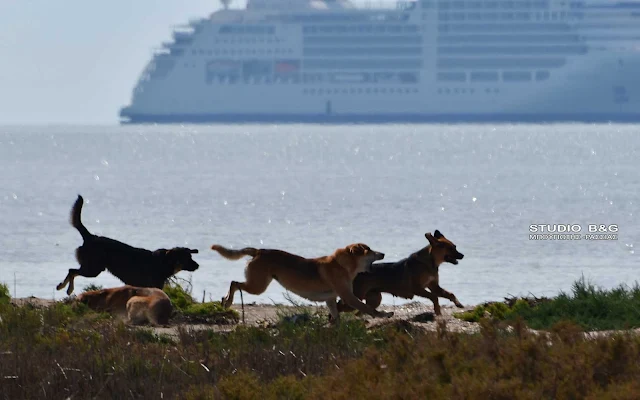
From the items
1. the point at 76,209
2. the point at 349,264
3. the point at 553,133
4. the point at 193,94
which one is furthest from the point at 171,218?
the point at 193,94

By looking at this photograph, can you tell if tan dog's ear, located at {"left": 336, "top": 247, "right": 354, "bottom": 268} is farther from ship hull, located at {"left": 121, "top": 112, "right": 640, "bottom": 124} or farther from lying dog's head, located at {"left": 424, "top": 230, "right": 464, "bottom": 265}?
ship hull, located at {"left": 121, "top": 112, "right": 640, "bottom": 124}

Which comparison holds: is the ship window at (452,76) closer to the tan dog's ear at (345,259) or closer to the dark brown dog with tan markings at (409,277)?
the dark brown dog with tan markings at (409,277)

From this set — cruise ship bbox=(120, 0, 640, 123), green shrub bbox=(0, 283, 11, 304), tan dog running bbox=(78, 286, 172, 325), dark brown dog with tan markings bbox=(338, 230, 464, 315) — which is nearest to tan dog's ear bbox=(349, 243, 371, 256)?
dark brown dog with tan markings bbox=(338, 230, 464, 315)

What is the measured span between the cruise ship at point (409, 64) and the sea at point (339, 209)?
125 ft

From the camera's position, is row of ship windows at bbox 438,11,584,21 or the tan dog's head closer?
the tan dog's head

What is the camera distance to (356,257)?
8.84m

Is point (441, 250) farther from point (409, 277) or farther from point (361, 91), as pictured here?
point (361, 91)

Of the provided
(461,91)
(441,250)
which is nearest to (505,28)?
(461,91)

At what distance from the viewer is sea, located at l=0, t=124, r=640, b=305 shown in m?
17.5

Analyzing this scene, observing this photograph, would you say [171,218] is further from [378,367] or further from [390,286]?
[378,367]

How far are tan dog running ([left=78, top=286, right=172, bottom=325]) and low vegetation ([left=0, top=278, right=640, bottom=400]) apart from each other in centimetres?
36

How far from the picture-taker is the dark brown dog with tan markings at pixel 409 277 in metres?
9.42

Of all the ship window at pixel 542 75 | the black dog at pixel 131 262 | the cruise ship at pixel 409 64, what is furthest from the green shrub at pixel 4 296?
the ship window at pixel 542 75

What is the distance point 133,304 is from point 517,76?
103 metres
